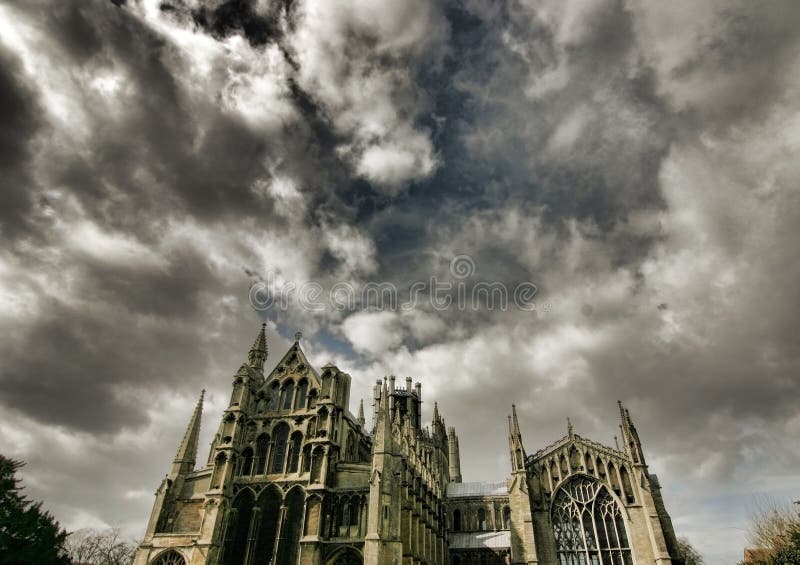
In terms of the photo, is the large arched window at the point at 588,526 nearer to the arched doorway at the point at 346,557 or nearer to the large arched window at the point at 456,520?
the large arched window at the point at 456,520

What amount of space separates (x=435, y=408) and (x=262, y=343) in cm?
4283

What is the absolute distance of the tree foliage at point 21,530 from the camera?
Result: 27016 millimetres

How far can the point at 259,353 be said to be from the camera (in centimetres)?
4359

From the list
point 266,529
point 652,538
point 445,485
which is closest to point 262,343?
point 266,529

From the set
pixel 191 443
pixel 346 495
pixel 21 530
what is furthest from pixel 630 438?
pixel 21 530

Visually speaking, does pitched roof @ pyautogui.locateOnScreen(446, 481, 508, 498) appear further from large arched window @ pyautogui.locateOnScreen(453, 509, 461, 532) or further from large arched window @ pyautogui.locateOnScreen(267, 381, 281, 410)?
large arched window @ pyautogui.locateOnScreen(267, 381, 281, 410)

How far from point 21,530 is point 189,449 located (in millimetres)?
12975

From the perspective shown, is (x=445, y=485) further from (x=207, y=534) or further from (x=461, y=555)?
(x=207, y=534)

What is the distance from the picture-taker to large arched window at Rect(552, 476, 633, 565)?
40875 mm

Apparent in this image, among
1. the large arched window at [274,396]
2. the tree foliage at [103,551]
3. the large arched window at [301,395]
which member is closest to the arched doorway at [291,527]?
the large arched window at [301,395]

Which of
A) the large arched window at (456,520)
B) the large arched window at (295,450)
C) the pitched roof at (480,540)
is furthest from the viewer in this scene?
the large arched window at (456,520)

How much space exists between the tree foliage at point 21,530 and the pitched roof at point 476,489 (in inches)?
1608

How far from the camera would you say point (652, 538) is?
39.5 meters

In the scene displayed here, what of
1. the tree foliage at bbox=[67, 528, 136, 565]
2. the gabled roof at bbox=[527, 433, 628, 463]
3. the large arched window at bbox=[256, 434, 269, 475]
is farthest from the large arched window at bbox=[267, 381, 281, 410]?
the tree foliage at bbox=[67, 528, 136, 565]
